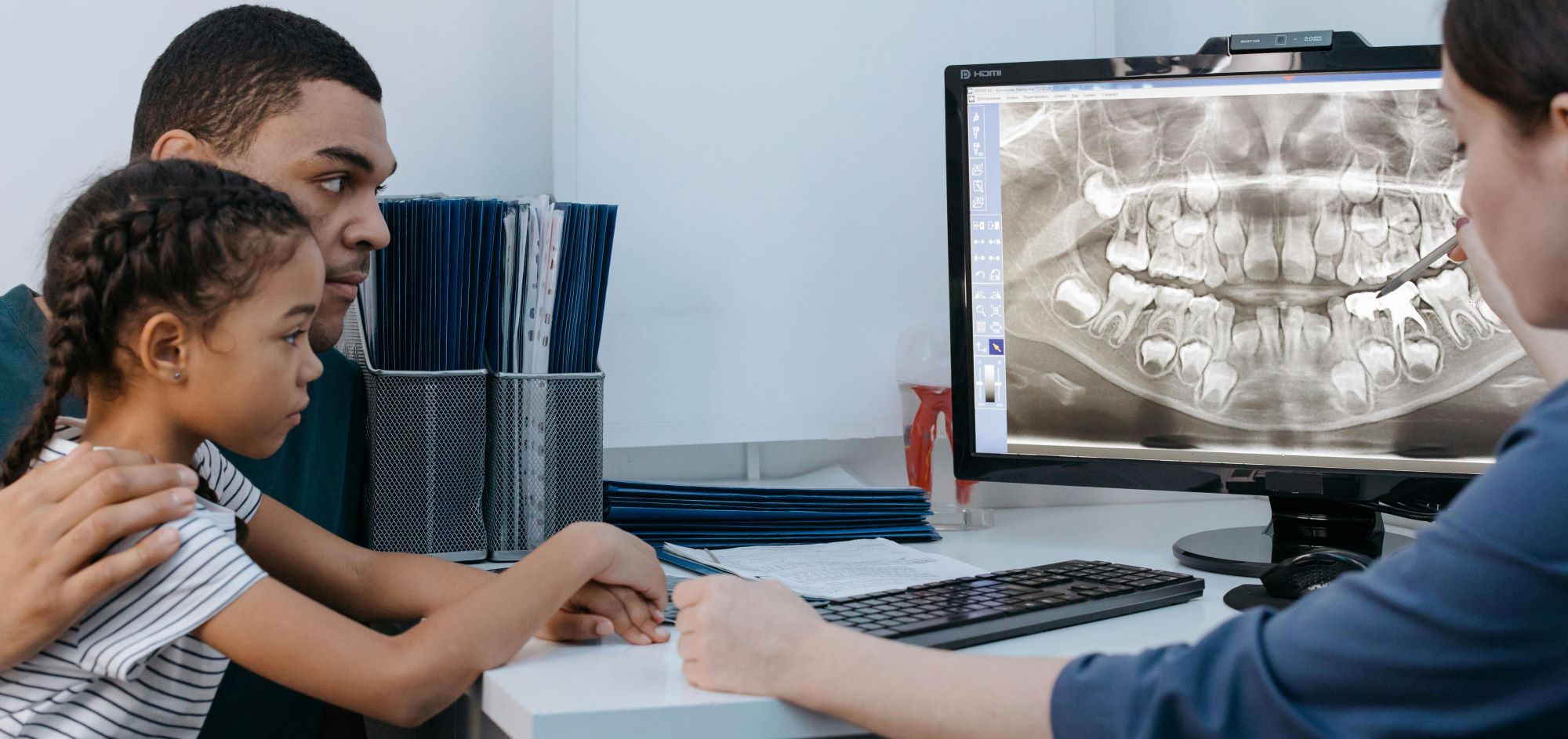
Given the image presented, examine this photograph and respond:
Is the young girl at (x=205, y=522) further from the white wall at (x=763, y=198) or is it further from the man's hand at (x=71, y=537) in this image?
the white wall at (x=763, y=198)

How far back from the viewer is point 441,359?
4.26ft

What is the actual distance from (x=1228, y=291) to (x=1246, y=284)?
0.06 feet

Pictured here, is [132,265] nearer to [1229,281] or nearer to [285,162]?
[285,162]

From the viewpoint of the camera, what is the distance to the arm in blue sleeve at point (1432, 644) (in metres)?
0.57

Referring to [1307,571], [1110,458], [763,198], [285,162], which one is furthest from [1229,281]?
[285,162]

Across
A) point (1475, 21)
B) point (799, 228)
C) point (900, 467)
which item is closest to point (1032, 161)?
point (799, 228)

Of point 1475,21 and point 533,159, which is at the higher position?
point 533,159

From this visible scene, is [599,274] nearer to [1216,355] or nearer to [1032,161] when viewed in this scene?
[1032,161]

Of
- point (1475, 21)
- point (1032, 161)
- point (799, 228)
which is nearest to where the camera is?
point (1475, 21)

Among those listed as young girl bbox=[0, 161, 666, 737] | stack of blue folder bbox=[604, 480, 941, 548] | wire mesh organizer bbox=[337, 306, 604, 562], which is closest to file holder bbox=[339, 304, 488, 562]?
wire mesh organizer bbox=[337, 306, 604, 562]

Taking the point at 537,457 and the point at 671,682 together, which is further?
the point at 537,457

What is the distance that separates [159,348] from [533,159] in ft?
2.76

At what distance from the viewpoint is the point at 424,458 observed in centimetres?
128

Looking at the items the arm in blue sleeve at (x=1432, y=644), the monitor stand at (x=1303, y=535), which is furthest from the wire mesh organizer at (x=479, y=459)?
the arm in blue sleeve at (x=1432, y=644)
